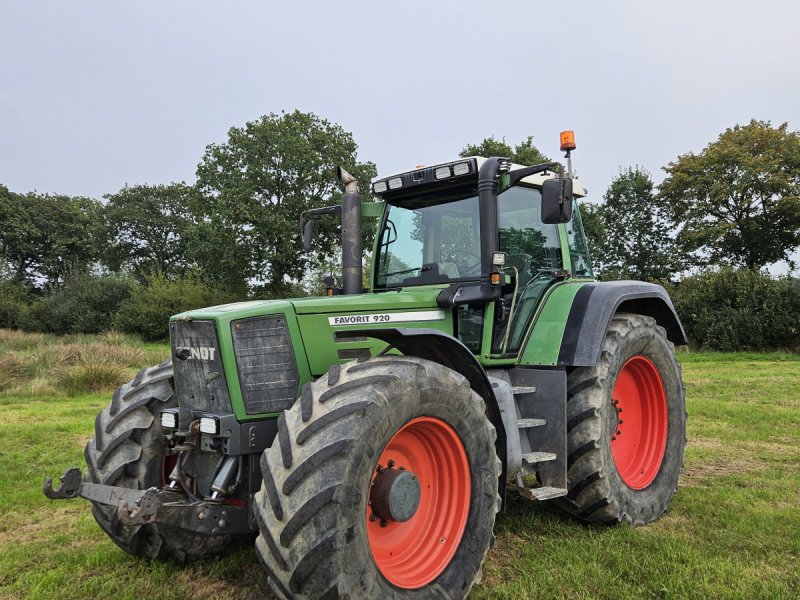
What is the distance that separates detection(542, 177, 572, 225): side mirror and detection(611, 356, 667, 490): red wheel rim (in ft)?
5.26

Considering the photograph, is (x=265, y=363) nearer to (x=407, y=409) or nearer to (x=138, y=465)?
(x=407, y=409)

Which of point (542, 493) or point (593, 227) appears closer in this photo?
point (542, 493)

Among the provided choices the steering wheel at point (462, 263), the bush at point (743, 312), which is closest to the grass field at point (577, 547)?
the steering wheel at point (462, 263)

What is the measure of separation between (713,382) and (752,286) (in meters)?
10.7

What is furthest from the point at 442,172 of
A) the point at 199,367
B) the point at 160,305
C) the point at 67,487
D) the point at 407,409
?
the point at 160,305

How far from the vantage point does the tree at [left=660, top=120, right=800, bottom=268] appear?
25.5m

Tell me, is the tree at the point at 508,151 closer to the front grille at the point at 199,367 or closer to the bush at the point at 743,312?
the bush at the point at 743,312

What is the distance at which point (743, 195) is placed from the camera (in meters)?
26.4

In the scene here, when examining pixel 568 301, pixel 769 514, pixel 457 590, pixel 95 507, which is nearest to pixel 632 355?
pixel 568 301

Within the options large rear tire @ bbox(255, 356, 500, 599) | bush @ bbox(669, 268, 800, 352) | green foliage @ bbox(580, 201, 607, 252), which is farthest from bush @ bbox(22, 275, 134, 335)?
large rear tire @ bbox(255, 356, 500, 599)

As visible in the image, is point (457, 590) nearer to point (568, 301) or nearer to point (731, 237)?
point (568, 301)

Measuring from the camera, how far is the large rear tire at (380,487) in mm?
2363

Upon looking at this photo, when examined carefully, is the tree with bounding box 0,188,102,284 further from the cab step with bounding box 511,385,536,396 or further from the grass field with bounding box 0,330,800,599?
the cab step with bounding box 511,385,536,396

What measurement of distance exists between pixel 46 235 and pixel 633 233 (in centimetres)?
3645
